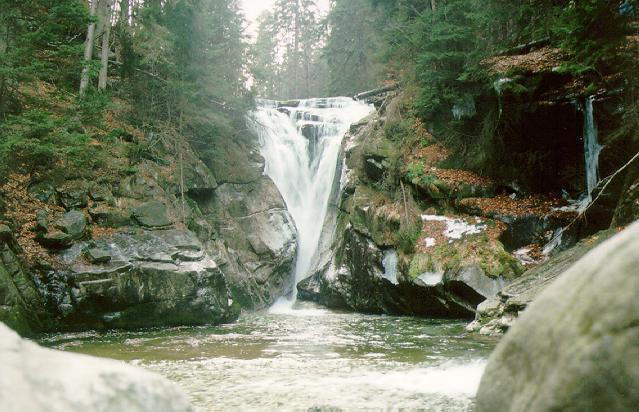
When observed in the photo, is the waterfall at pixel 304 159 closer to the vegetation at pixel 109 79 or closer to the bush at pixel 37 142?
the vegetation at pixel 109 79

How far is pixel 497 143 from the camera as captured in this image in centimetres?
1386

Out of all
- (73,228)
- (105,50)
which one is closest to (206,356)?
(73,228)

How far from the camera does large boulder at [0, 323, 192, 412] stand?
1.56 meters

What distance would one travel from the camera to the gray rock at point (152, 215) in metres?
12.8

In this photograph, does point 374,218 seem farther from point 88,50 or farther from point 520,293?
point 88,50

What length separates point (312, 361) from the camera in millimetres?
7410

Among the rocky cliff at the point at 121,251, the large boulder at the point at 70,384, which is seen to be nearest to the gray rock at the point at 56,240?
the rocky cliff at the point at 121,251

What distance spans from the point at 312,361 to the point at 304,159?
14.5 meters

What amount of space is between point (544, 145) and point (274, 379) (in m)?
10.3

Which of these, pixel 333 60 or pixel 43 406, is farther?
pixel 333 60

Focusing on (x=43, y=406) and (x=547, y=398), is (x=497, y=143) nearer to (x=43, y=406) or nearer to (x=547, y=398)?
(x=547, y=398)

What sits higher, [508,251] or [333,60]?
[333,60]

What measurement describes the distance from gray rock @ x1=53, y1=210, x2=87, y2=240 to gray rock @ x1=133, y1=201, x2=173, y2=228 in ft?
4.99

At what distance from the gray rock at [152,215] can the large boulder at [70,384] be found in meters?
11.5
